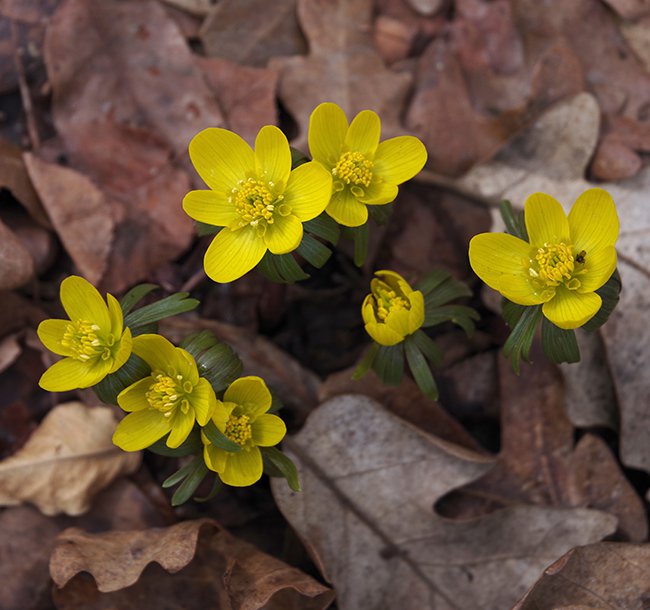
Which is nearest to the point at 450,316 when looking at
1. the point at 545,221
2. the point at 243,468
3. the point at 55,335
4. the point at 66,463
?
the point at 545,221

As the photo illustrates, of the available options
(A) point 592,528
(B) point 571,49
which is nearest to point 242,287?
(A) point 592,528

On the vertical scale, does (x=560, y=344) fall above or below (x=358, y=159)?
below

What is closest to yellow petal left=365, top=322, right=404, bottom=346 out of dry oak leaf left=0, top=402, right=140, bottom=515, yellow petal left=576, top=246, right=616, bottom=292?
yellow petal left=576, top=246, right=616, bottom=292

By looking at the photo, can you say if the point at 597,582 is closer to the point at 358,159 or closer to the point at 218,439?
the point at 218,439

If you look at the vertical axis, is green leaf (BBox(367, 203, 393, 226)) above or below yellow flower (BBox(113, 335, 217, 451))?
above

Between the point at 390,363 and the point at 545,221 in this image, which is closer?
the point at 545,221

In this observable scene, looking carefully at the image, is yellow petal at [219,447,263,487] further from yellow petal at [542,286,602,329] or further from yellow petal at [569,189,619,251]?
yellow petal at [569,189,619,251]
